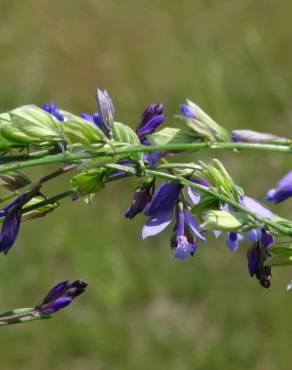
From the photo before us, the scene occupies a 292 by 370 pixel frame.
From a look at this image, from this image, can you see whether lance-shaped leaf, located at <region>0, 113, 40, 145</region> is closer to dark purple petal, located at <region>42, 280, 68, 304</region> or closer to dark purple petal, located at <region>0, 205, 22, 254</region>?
dark purple petal, located at <region>0, 205, 22, 254</region>

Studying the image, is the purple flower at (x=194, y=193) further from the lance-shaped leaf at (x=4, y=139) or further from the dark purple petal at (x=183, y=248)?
the lance-shaped leaf at (x=4, y=139)

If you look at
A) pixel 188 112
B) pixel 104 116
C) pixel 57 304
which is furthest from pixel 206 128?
pixel 57 304

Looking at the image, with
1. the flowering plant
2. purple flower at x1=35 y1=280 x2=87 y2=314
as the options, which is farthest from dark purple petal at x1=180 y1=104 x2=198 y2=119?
purple flower at x1=35 y1=280 x2=87 y2=314

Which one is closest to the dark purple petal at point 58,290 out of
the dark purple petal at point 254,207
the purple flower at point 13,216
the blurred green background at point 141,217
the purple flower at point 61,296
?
the purple flower at point 61,296

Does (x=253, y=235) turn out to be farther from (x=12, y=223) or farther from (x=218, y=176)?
(x=12, y=223)

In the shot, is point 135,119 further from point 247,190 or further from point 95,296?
point 95,296
